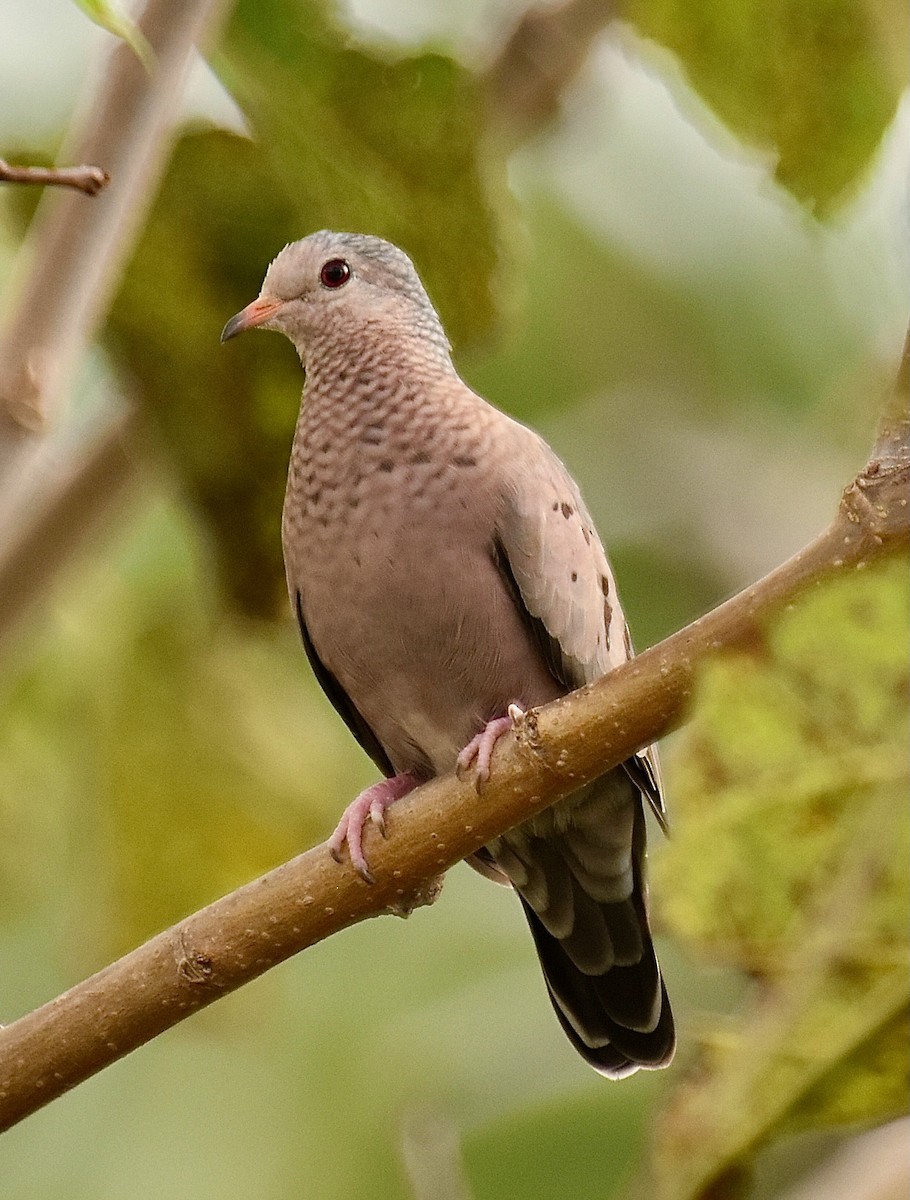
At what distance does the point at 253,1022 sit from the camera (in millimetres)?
2574

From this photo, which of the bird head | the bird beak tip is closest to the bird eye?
the bird head

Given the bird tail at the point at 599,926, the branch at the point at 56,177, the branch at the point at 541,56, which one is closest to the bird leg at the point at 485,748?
the bird tail at the point at 599,926

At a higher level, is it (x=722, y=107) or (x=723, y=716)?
(x=722, y=107)

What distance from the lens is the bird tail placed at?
2275 millimetres

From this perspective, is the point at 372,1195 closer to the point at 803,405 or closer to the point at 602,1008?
the point at 803,405

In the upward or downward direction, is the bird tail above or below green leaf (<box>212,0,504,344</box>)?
below

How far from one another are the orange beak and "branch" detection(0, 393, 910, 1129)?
27.7 inches

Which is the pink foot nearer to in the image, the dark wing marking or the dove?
the dove

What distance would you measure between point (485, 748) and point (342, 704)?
82 centimetres

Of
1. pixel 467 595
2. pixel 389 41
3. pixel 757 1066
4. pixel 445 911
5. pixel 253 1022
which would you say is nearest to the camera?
pixel 757 1066

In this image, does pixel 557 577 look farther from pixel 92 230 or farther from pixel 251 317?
pixel 92 230

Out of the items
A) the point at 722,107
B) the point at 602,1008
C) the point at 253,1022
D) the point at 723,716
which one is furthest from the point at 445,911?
the point at 723,716

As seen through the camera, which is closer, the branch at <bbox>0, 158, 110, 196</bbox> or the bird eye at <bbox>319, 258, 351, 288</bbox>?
the branch at <bbox>0, 158, 110, 196</bbox>

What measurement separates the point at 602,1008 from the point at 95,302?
1.11 meters
